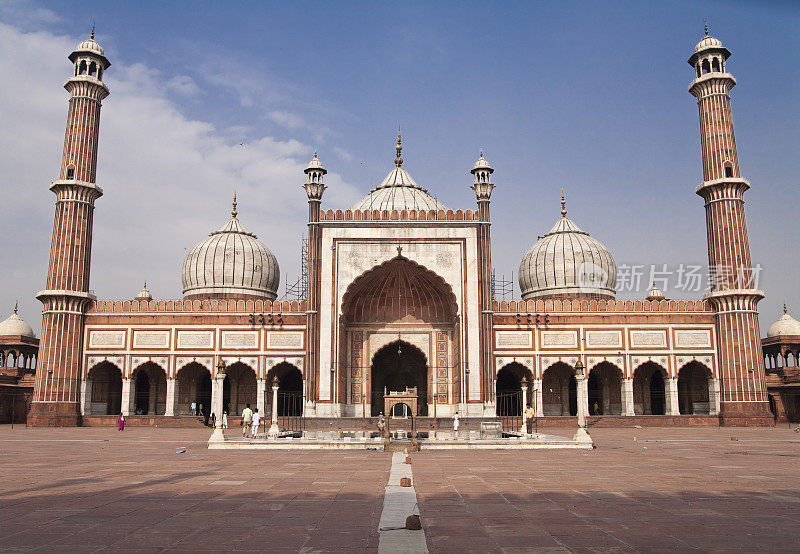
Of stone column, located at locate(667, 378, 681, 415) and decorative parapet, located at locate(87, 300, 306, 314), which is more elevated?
decorative parapet, located at locate(87, 300, 306, 314)

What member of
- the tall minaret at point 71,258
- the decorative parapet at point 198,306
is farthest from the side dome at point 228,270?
the tall minaret at point 71,258

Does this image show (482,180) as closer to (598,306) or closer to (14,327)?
(598,306)

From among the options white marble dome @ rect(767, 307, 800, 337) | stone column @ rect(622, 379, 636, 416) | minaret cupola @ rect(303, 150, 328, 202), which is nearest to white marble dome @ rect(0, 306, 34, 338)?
minaret cupola @ rect(303, 150, 328, 202)

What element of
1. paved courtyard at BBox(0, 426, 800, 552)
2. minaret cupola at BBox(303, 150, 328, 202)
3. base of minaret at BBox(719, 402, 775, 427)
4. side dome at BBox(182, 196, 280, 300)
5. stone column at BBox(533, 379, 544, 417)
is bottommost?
paved courtyard at BBox(0, 426, 800, 552)

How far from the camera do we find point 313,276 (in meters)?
30.2

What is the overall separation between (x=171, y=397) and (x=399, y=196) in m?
15.6

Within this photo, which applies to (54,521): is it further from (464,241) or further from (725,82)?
(725,82)

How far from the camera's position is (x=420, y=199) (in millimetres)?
36812

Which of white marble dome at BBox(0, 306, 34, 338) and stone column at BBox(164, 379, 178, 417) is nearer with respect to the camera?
stone column at BBox(164, 379, 178, 417)

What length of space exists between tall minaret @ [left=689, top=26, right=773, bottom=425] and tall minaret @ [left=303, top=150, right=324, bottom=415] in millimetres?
18035

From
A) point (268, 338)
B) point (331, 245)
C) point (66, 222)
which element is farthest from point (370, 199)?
point (66, 222)

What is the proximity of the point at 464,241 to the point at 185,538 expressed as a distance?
83.9 ft

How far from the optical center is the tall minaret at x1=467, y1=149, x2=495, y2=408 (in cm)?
2952

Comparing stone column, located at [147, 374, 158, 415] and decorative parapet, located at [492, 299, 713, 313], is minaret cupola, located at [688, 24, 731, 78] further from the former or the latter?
stone column, located at [147, 374, 158, 415]
